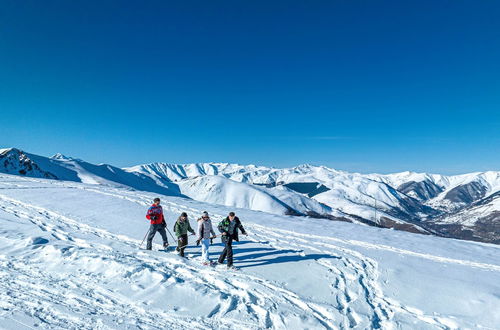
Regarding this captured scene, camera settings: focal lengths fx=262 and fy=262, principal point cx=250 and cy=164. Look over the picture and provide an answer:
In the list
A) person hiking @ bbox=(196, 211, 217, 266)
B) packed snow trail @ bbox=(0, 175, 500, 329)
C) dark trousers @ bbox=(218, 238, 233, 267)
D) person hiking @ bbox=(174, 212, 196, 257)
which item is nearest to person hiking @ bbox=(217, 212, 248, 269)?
dark trousers @ bbox=(218, 238, 233, 267)

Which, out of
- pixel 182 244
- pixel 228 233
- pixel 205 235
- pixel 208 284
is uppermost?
pixel 228 233

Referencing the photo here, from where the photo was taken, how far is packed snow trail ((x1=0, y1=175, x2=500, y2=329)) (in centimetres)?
720

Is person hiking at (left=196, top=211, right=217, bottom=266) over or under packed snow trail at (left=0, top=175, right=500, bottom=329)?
over

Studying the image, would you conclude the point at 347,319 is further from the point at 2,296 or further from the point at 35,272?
the point at 35,272

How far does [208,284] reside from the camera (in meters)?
9.32

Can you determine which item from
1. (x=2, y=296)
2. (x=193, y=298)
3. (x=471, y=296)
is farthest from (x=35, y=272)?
(x=471, y=296)

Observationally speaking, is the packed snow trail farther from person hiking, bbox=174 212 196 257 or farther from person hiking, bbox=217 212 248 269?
person hiking, bbox=217 212 248 269

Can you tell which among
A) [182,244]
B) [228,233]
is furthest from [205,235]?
[182,244]

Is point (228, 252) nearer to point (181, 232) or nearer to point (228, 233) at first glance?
point (228, 233)

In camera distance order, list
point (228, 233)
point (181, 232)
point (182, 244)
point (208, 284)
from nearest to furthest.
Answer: point (208, 284), point (228, 233), point (182, 244), point (181, 232)

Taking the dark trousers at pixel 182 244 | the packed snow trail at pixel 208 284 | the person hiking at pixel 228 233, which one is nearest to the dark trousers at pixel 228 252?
the person hiking at pixel 228 233

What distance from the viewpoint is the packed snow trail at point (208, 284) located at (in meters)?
7.20

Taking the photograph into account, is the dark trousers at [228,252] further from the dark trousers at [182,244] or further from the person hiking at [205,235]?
the dark trousers at [182,244]

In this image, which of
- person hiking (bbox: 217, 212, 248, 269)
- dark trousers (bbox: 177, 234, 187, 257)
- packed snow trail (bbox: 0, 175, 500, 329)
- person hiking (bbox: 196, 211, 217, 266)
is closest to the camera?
packed snow trail (bbox: 0, 175, 500, 329)
